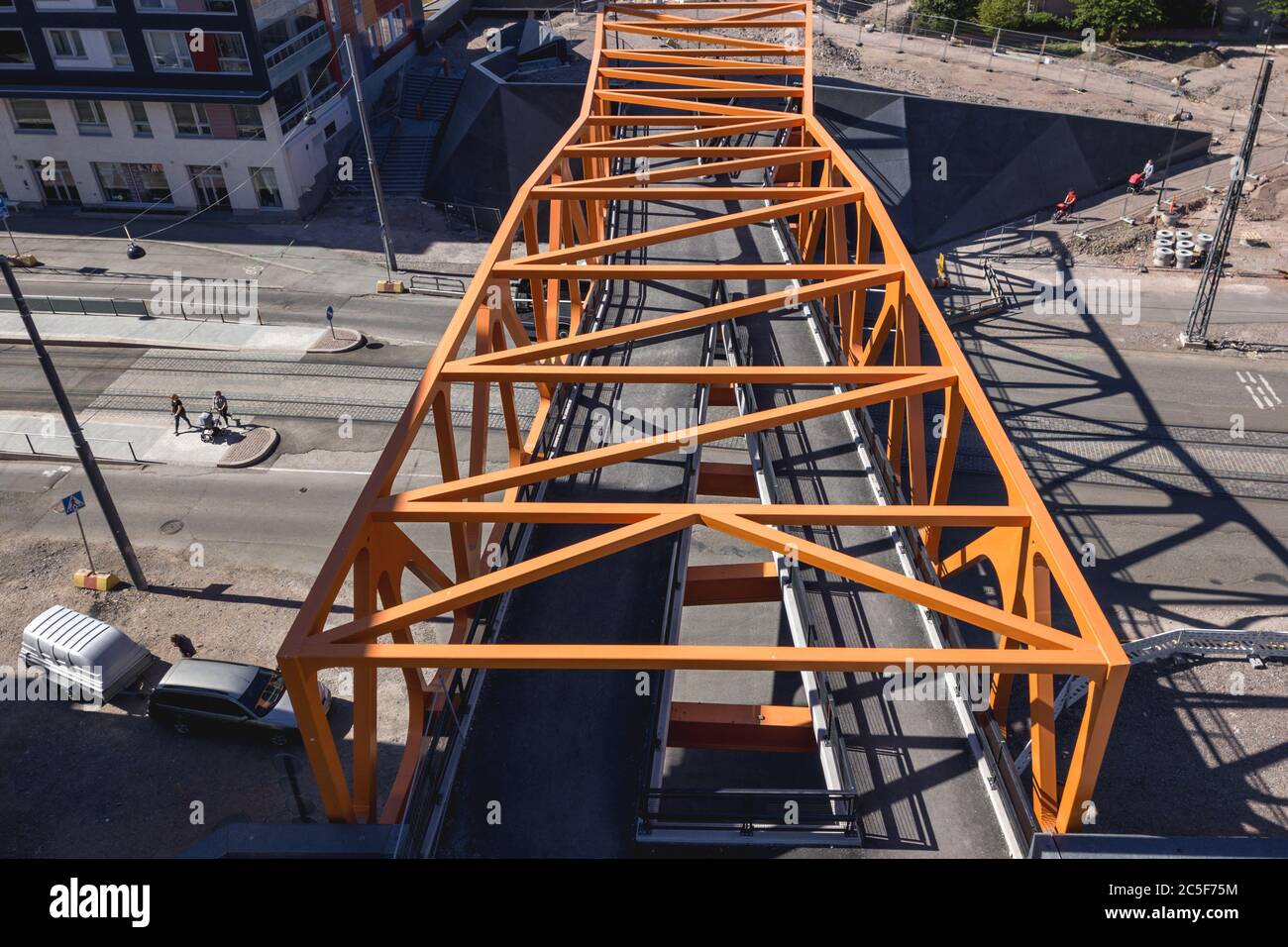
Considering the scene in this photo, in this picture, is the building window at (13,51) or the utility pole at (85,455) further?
the building window at (13,51)

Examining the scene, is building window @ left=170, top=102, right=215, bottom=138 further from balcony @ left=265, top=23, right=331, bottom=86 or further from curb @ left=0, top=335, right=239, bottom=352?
curb @ left=0, top=335, right=239, bottom=352

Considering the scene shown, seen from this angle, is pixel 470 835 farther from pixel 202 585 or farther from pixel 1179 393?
pixel 1179 393

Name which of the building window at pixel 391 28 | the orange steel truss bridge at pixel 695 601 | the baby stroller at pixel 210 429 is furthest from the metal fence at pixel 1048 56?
the baby stroller at pixel 210 429

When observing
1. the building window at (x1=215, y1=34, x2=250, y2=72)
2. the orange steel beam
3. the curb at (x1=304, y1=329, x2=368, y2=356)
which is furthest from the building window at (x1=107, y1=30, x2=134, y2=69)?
the orange steel beam

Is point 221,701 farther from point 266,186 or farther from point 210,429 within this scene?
point 266,186

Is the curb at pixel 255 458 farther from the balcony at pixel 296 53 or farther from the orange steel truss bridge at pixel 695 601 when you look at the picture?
the balcony at pixel 296 53
